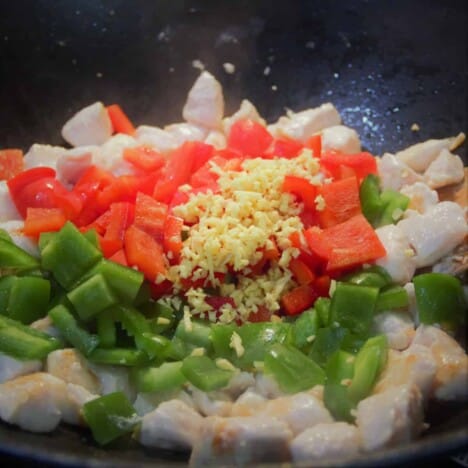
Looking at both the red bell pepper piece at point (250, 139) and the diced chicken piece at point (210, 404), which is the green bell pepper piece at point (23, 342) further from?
the red bell pepper piece at point (250, 139)

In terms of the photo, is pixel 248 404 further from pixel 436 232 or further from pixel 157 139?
pixel 157 139

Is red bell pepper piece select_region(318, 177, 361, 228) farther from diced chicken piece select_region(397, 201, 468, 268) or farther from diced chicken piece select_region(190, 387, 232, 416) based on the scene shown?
diced chicken piece select_region(190, 387, 232, 416)

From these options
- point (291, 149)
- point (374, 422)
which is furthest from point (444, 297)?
point (291, 149)

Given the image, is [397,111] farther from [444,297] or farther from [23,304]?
[23,304]

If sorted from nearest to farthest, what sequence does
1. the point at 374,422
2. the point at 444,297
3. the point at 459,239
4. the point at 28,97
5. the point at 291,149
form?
the point at 374,422, the point at 444,297, the point at 459,239, the point at 291,149, the point at 28,97

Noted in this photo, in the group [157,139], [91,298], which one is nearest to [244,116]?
[157,139]

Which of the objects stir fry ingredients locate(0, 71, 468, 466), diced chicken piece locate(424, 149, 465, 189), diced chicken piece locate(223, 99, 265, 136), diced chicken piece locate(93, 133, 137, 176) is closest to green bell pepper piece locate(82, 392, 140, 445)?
stir fry ingredients locate(0, 71, 468, 466)
